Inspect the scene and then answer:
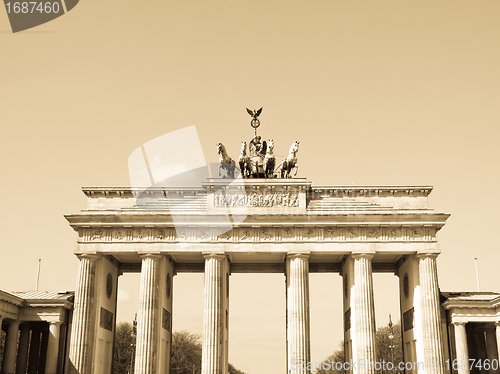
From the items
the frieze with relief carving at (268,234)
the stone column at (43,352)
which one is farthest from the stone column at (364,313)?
the stone column at (43,352)

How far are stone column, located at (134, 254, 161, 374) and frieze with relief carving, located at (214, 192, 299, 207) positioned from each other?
669 centimetres

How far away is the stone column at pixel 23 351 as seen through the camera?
42812 millimetres

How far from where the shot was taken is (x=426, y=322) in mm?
41531

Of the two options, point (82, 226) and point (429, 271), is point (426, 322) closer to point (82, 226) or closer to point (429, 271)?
point (429, 271)

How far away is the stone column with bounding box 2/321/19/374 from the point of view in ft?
135

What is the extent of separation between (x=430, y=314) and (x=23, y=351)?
103 ft

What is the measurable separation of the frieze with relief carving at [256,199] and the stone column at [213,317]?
14.2 ft

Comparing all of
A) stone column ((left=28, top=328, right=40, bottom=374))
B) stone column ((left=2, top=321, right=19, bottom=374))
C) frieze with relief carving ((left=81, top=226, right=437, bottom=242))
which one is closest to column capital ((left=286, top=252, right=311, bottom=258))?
frieze with relief carving ((left=81, top=226, right=437, bottom=242))

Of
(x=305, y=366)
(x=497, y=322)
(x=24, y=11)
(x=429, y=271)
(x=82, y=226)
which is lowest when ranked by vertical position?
(x=305, y=366)

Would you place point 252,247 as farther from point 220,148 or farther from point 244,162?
point 220,148

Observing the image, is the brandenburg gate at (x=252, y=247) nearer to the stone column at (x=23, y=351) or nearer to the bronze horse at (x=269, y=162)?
the bronze horse at (x=269, y=162)

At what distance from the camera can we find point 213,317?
41969mm

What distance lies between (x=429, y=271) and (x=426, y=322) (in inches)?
149

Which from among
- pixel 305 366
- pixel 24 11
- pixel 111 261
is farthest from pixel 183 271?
pixel 24 11
